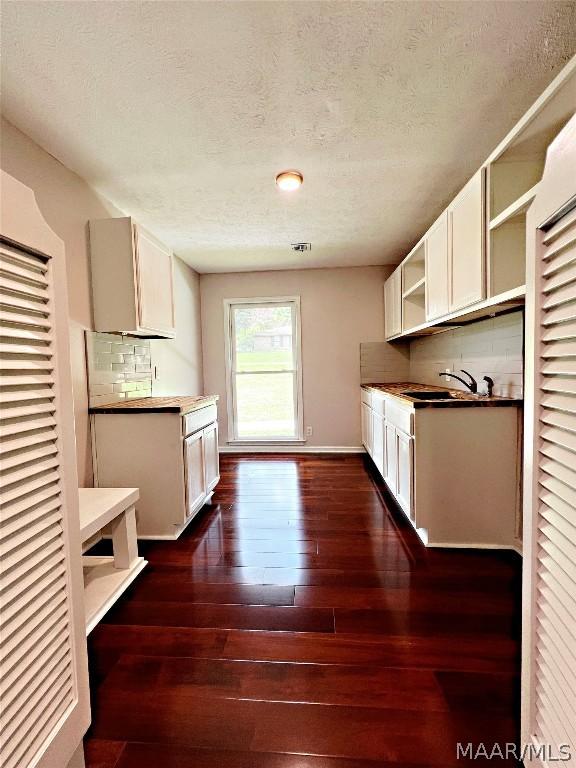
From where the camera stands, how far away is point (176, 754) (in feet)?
3.60

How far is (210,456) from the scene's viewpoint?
311 cm

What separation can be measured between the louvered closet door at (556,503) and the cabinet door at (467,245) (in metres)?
1.22

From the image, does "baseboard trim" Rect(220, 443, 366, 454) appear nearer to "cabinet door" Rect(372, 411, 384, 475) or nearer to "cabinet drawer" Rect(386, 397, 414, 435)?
"cabinet door" Rect(372, 411, 384, 475)

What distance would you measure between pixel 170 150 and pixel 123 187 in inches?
25.2

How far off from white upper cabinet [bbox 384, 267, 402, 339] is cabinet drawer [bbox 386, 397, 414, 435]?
108cm

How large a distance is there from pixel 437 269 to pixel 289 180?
3.94 ft

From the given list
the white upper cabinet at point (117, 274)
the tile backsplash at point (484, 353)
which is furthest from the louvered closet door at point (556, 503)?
the white upper cabinet at point (117, 274)

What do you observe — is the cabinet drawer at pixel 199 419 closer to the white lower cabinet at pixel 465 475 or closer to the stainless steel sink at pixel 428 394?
the white lower cabinet at pixel 465 475

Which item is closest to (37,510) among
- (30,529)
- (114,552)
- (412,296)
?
(30,529)

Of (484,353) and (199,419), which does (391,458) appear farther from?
(199,419)

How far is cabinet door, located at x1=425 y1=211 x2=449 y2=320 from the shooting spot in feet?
7.82

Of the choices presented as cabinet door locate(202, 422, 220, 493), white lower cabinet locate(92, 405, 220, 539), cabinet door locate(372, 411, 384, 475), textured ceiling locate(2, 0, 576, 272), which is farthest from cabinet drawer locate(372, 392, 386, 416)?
white lower cabinet locate(92, 405, 220, 539)

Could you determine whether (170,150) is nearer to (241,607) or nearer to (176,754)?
(241,607)

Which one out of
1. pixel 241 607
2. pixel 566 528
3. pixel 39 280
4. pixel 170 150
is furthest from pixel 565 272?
pixel 170 150
